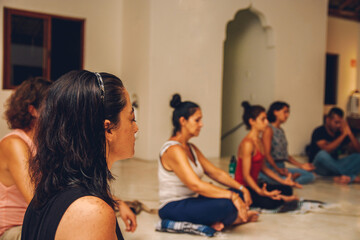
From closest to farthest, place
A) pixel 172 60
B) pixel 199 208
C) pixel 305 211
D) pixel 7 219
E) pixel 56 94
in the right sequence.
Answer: pixel 56 94, pixel 7 219, pixel 199 208, pixel 305 211, pixel 172 60

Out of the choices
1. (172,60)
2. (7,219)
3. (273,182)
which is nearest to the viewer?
(7,219)

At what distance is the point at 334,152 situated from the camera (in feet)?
20.2

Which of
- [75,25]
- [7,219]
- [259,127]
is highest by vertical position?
[75,25]

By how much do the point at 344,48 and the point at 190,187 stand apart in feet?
31.3

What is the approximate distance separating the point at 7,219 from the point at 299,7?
7.91m

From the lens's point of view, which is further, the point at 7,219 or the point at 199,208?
the point at 199,208

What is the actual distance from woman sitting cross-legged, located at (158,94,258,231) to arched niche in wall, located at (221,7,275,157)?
5532 mm

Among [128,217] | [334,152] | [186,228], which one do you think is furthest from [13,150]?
[334,152]

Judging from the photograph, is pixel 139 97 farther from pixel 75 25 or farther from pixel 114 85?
pixel 114 85

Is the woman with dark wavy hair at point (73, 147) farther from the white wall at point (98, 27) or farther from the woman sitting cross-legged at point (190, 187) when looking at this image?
the white wall at point (98, 27)

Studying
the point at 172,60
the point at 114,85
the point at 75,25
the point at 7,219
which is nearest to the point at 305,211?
the point at 7,219

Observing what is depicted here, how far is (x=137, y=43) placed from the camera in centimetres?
730

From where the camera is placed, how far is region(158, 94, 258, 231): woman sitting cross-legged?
2941mm

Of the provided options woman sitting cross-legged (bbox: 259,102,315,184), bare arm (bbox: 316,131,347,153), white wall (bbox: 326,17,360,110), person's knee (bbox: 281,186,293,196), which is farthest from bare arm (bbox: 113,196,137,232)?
white wall (bbox: 326,17,360,110)
